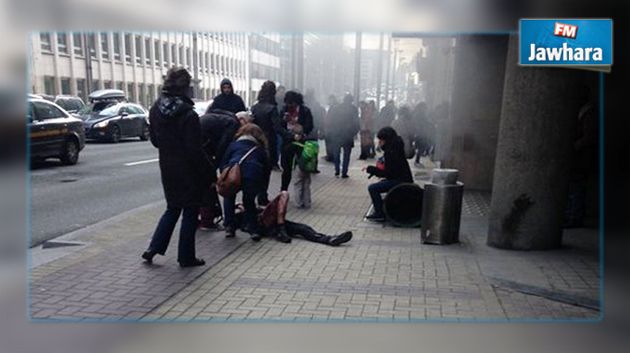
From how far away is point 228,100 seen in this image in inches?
230

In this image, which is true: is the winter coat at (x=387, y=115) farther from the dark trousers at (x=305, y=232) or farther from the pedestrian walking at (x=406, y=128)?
the dark trousers at (x=305, y=232)

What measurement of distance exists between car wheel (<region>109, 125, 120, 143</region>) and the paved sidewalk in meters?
5.84

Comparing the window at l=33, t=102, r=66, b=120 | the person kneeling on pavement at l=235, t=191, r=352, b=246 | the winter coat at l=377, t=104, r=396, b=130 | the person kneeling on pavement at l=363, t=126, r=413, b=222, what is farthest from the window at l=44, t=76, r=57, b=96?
the winter coat at l=377, t=104, r=396, b=130

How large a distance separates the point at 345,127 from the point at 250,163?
4.88 metres

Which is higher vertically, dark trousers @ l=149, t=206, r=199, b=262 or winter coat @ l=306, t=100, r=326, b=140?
winter coat @ l=306, t=100, r=326, b=140

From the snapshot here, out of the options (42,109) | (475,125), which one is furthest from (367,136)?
(42,109)

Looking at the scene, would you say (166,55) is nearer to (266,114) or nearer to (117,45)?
(117,45)

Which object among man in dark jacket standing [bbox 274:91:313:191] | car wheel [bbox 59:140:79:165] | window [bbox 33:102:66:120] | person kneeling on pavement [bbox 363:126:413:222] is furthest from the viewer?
car wheel [bbox 59:140:79:165]

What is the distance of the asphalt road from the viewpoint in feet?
22.3

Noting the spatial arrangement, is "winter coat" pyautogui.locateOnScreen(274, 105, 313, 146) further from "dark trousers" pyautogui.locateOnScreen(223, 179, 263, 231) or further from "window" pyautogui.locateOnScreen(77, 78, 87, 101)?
"window" pyautogui.locateOnScreen(77, 78, 87, 101)

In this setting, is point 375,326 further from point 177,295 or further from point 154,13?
point 154,13

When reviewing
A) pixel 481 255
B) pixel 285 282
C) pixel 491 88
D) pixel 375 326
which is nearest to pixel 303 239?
pixel 285 282

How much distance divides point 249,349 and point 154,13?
2.19m

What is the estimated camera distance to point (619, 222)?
12.5 feet
